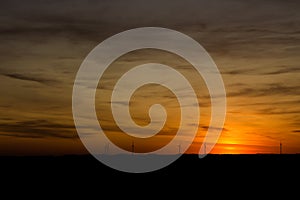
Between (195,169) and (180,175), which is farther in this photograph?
(195,169)

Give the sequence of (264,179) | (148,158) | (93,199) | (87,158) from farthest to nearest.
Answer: (148,158) < (87,158) < (264,179) < (93,199)

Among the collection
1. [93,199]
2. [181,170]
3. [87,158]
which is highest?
[87,158]

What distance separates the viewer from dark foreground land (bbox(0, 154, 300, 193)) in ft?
249

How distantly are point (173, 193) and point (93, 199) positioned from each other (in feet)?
37.9

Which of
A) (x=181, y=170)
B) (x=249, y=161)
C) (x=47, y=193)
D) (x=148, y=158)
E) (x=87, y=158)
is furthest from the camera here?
(x=148, y=158)

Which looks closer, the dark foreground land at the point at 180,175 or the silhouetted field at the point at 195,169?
the dark foreground land at the point at 180,175

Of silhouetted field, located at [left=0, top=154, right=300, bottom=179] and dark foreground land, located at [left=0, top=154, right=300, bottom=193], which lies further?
silhouetted field, located at [left=0, top=154, right=300, bottom=179]

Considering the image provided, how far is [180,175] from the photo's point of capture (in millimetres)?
89500

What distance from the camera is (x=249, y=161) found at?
107938 mm

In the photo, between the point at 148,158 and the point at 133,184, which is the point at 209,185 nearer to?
the point at 133,184

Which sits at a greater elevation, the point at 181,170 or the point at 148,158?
the point at 148,158

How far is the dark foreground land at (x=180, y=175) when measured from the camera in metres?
75.9

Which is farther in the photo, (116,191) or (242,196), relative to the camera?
Result: (116,191)

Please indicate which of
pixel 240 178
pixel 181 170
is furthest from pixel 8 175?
pixel 240 178
